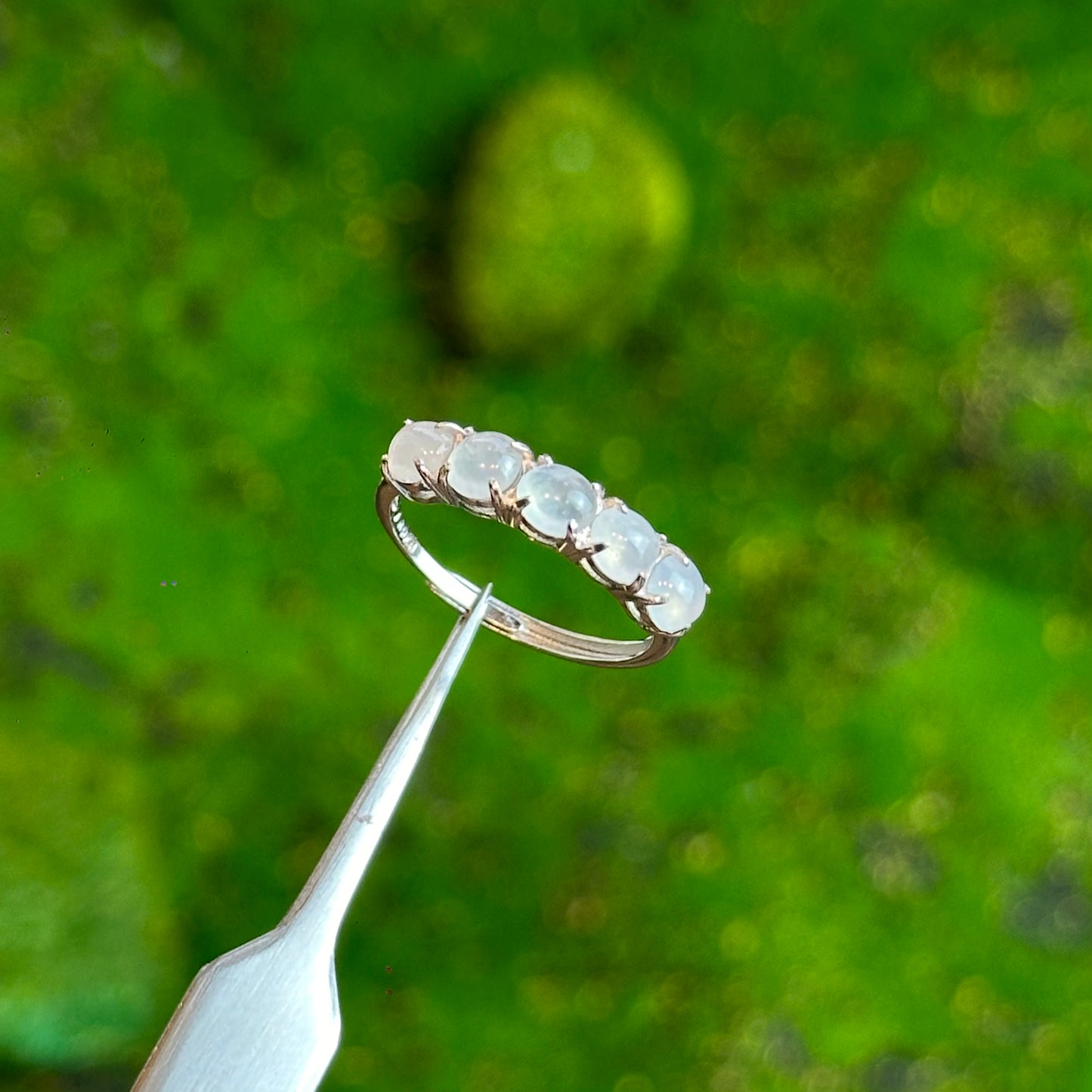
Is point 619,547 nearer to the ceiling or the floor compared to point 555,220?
nearer to the floor

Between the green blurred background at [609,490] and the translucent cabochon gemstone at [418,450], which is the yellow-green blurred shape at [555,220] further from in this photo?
the translucent cabochon gemstone at [418,450]

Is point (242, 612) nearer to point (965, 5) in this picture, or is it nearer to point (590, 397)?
point (590, 397)

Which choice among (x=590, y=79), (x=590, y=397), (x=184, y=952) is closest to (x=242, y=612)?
(x=184, y=952)

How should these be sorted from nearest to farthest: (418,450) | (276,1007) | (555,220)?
(276,1007) → (418,450) → (555,220)

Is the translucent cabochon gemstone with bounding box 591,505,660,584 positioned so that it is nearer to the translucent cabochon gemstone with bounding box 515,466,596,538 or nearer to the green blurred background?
the translucent cabochon gemstone with bounding box 515,466,596,538

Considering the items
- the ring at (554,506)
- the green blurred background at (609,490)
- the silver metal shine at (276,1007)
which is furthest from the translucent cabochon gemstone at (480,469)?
the green blurred background at (609,490)

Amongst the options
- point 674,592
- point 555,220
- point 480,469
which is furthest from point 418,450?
point 555,220

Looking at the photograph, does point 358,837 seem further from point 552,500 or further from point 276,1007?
point 552,500
